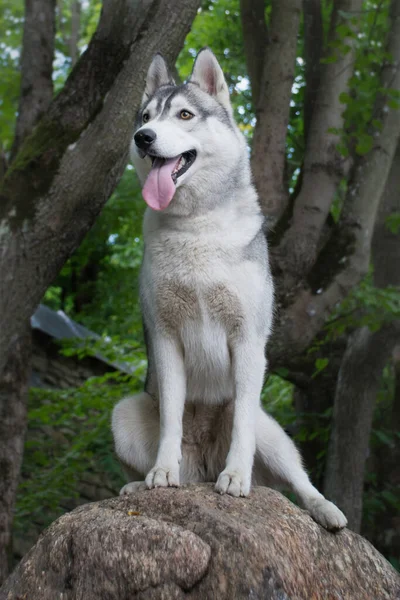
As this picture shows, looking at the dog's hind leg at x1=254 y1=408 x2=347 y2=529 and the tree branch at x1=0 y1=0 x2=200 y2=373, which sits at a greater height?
the tree branch at x1=0 y1=0 x2=200 y2=373

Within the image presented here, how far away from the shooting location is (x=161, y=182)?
3777 mm

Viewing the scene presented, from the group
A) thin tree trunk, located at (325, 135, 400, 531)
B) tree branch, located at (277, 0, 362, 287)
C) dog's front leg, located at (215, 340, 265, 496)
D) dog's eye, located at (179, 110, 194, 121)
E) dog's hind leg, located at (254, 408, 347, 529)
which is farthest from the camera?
thin tree trunk, located at (325, 135, 400, 531)

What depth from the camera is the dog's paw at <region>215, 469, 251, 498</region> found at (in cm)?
358

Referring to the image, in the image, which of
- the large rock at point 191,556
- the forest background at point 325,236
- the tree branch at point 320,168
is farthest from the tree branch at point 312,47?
the large rock at point 191,556

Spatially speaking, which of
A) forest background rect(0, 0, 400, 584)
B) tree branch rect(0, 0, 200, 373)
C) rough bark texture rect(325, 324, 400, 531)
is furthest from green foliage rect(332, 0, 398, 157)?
rough bark texture rect(325, 324, 400, 531)

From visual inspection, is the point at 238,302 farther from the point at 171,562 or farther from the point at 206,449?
the point at 171,562

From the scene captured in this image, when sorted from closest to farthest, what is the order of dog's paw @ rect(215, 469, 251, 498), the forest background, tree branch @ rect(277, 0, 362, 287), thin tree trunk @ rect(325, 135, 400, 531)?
dog's paw @ rect(215, 469, 251, 498) → tree branch @ rect(277, 0, 362, 287) → the forest background → thin tree trunk @ rect(325, 135, 400, 531)

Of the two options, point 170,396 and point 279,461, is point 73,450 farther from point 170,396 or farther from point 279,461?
point 170,396

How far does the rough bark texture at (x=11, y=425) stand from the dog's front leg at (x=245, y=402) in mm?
3342

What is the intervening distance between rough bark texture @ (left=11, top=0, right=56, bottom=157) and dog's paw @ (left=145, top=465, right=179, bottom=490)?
4.93 m

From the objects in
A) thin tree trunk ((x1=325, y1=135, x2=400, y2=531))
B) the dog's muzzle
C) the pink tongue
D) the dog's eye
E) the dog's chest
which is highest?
the dog's eye

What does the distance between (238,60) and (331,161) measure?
278cm

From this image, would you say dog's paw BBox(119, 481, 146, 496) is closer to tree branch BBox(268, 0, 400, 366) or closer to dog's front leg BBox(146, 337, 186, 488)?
dog's front leg BBox(146, 337, 186, 488)

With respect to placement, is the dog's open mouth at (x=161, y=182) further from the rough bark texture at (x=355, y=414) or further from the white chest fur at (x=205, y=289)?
the rough bark texture at (x=355, y=414)
